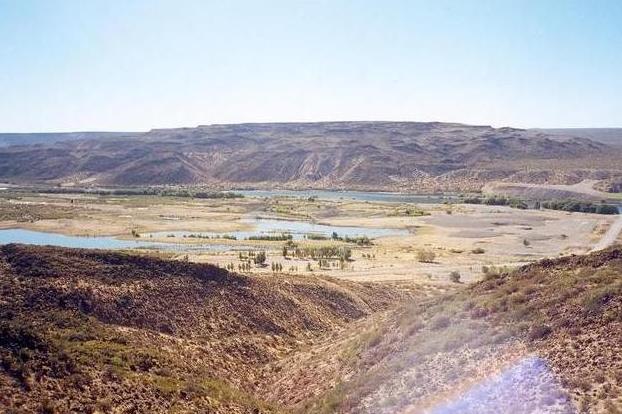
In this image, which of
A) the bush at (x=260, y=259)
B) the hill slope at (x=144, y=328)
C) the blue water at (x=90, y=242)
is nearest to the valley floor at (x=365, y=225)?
the bush at (x=260, y=259)

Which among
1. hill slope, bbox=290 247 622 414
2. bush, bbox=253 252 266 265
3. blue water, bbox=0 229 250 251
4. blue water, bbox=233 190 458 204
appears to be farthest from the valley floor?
hill slope, bbox=290 247 622 414

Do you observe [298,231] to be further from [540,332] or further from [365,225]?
[540,332]

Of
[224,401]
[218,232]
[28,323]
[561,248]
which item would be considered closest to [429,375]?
[224,401]

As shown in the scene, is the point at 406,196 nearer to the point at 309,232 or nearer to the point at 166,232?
the point at 309,232

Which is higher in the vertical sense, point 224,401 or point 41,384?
point 41,384

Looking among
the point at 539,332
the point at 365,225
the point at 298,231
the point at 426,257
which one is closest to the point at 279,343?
the point at 539,332

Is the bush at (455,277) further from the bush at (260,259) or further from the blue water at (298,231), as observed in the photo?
the blue water at (298,231)

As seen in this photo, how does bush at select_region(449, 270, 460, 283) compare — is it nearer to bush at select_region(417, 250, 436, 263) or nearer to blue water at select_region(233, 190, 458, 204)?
bush at select_region(417, 250, 436, 263)
